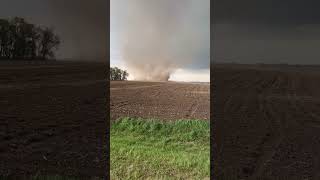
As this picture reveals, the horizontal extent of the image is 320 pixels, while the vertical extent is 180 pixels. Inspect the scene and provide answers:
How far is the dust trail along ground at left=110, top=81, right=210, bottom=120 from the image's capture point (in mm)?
13102

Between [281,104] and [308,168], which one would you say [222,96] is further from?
[308,168]

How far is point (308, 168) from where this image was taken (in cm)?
821

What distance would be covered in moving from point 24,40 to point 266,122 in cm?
572

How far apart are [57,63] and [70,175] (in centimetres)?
275

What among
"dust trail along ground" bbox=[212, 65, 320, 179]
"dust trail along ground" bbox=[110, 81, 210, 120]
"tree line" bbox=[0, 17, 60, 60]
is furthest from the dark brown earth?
"dust trail along ground" bbox=[212, 65, 320, 179]

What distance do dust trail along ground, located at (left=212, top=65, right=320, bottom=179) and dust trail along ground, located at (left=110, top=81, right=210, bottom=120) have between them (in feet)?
5.05

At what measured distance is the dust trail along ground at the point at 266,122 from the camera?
843cm

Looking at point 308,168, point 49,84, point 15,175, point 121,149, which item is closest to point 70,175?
point 15,175

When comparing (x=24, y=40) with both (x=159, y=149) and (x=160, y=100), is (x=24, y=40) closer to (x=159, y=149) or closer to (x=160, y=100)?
(x=159, y=149)

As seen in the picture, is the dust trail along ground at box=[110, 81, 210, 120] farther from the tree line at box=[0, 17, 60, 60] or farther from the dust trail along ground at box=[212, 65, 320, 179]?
the tree line at box=[0, 17, 60, 60]

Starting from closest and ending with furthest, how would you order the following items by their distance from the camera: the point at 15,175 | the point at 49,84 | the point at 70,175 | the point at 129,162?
1. the point at 15,175
2. the point at 70,175
3. the point at 129,162
4. the point at 49,84

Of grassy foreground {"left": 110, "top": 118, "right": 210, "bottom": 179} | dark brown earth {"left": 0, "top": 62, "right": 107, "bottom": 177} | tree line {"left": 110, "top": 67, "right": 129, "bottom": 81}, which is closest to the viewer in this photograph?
dark brown earth {"left": 0, "top": 62, "right": 107, "bottom": 177}

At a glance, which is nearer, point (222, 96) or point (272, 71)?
point (272, 71)

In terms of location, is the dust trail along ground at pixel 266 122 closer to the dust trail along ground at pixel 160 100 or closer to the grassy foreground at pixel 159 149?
the grassy foreground at pixel 159 149
